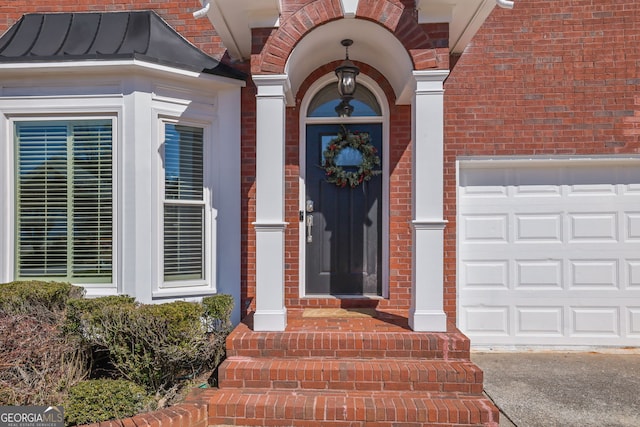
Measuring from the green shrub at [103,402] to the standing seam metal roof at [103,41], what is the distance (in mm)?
3175

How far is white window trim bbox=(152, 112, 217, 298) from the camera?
14.5 feet

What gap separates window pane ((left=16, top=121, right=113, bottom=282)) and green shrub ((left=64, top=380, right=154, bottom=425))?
1.54 metres

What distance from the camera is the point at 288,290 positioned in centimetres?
485

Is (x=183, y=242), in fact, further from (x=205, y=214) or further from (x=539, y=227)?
(x=539, y=227)

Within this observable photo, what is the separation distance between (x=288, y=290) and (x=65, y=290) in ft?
7.54

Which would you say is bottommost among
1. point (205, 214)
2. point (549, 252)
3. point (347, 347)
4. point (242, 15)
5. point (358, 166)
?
point (347, 347)

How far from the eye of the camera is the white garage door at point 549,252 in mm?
4949

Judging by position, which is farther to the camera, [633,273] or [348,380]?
[633,273]

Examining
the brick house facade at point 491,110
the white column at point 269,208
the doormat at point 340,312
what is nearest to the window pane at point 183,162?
the brick house facade at point 491,110

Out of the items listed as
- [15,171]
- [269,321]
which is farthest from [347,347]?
[15,171]

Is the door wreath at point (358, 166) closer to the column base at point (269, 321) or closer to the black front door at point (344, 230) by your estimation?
the black front door at point (344, 230)

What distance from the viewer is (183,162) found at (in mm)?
4645

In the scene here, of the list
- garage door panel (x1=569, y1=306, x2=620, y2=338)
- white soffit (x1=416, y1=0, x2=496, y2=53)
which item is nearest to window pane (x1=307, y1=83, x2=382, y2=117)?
white soffit (x1=416, y1=0, x2=496, y2=53)

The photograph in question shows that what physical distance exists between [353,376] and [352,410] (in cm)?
31
